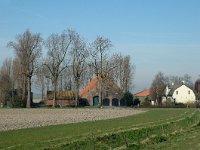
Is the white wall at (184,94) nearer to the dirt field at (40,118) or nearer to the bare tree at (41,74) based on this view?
the bare tree at (41,74)

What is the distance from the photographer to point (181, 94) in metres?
144

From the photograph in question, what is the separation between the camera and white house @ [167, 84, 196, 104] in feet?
468

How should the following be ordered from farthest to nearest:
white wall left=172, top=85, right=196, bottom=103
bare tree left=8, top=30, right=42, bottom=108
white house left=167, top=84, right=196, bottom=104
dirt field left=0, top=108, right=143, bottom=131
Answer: white house left=167, top=84, right=196, bottom=104 → white wall left=172, top=85, right=196, bottom=103 → bare tree left=8, top=30, right=42, bottom=108 → dirt field left=0, top=108, right=143, bottom=131

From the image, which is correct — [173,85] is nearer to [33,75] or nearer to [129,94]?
[129,94]

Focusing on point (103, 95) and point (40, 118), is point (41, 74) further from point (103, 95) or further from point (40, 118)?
point (40, 118)

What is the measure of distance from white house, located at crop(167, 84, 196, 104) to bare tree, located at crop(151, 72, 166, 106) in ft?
16.1

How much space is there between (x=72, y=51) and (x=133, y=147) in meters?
87.7

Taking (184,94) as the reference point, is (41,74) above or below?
above

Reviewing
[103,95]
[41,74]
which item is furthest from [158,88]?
[41,74]

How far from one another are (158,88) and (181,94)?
12369mm

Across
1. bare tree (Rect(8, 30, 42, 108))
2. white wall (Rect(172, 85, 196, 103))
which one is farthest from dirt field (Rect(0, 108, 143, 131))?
white wall (Rect(172, 85, 196, 103))

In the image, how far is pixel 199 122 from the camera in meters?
41.6

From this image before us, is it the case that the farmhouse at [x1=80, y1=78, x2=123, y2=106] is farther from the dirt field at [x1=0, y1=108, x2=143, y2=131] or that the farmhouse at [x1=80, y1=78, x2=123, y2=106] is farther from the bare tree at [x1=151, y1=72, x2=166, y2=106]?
the dirt field at [x1=0, y1=108, x2=143, y2=131]

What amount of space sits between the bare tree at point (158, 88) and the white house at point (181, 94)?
490 cm
